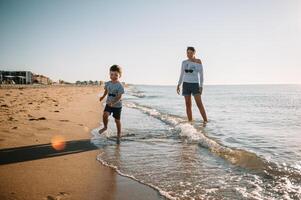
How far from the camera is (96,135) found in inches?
234

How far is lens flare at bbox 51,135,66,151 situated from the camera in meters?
4.49

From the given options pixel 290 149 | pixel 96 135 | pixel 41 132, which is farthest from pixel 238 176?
pixel 41 132

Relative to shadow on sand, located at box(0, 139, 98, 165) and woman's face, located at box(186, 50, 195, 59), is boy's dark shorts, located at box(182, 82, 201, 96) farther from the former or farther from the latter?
shadow on sand, located at box(0, 139, 98, 165)

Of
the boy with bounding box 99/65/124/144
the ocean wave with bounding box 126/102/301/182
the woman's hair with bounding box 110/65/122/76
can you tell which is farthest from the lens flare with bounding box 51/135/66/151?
the ocean wave with bounding box 126/102/301/182

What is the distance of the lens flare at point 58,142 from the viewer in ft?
14.7

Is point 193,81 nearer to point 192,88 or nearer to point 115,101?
point 192,88

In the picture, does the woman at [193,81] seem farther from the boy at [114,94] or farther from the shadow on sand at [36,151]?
the shadow on sand at [36,151]

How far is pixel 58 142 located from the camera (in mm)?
4910

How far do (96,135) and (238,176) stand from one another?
3.47 metres

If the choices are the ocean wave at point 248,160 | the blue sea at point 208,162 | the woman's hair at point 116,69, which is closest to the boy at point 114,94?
the woman's hair at point 116,69

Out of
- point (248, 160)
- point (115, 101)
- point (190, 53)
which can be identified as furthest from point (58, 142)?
point (190, 53)

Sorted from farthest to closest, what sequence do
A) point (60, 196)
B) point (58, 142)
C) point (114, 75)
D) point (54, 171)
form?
point (114, 75)
point (58, 142)
point (54, 171)
point (60, 196)

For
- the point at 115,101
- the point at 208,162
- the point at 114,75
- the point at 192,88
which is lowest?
the point at 208,162

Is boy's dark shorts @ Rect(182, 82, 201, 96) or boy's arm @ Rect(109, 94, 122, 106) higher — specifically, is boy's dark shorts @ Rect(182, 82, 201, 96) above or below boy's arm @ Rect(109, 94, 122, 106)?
above
